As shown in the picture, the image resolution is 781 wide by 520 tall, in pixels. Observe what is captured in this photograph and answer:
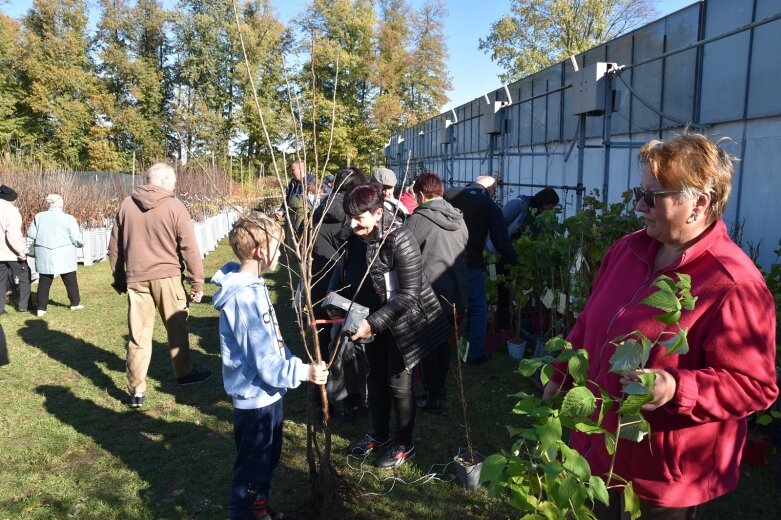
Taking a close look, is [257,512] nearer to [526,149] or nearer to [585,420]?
[585,420]

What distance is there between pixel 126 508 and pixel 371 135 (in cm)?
2919

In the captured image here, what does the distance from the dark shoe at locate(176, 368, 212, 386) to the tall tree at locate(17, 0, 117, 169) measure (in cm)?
2931

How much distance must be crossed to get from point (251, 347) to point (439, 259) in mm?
1841

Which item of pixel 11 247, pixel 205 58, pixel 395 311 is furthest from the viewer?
pixel 205 58

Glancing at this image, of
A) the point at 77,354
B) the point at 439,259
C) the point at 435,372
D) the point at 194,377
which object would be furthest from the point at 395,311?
the point at 77,354

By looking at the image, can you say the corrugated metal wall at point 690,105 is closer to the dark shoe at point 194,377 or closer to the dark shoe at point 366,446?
the dark shoe at point 366,446

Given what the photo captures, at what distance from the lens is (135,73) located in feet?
102

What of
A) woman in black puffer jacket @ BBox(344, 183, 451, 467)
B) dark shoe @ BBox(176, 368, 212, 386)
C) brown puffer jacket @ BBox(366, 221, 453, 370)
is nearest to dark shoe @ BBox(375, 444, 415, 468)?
woman in black puffer jacket @ BBox(344, 183, 451, 467)

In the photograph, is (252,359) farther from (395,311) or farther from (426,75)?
(426,75)

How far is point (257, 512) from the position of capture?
109 inches

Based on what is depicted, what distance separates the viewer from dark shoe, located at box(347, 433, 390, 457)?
3.54m

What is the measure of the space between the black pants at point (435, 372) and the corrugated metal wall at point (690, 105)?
1541mm

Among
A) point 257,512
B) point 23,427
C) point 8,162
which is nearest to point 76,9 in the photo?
point 8,162

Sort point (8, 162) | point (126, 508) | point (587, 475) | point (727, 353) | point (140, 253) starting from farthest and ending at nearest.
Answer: point (8, 162) < point (140, 253) < point (126, 508) < point (727, 353) < point (587, 475)
